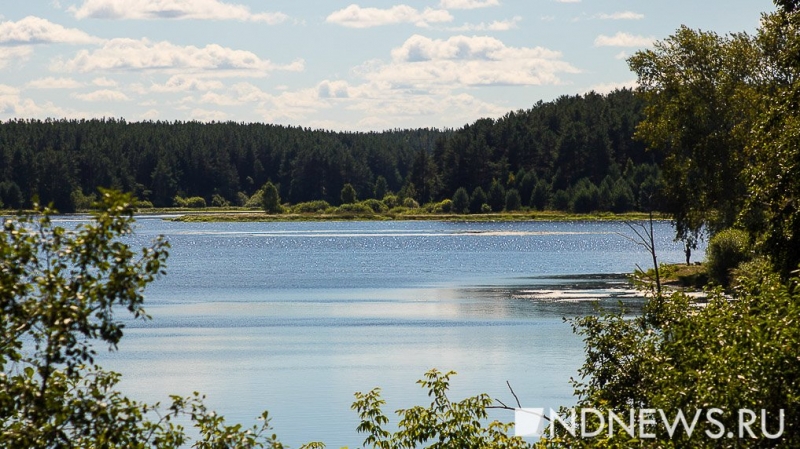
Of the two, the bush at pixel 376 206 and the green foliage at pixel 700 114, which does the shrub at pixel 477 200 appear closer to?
the bush at pixel 376 206

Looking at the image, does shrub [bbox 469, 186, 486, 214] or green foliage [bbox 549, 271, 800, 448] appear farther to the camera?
shrub [bbox 469, 186, 486, 214]

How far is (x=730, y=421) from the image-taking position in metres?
11.3

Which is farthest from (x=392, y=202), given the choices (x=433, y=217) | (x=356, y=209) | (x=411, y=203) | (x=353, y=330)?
(x=353, y=330)

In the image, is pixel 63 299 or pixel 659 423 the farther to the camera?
pixel 659 423

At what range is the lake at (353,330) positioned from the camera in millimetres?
30172

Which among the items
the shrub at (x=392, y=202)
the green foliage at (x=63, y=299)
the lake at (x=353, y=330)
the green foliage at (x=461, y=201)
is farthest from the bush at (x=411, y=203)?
the green foliage at (x=63, y=299)

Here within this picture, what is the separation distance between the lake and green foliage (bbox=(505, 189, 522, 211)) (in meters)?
70.6

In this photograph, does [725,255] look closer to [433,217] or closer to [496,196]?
[496,196]

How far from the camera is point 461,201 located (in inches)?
6831

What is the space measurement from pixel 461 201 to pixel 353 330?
427 ft

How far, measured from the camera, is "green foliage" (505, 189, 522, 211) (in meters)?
167

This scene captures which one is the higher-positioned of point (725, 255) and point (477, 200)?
point (725, 255)

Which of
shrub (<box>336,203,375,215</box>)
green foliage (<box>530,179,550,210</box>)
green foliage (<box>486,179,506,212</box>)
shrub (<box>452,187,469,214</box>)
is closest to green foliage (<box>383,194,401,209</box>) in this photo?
shrub (<box>336,203,375,215</box>)

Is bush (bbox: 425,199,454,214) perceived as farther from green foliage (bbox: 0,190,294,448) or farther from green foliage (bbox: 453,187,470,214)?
green foliage (bbox: 0,190,294,448)
